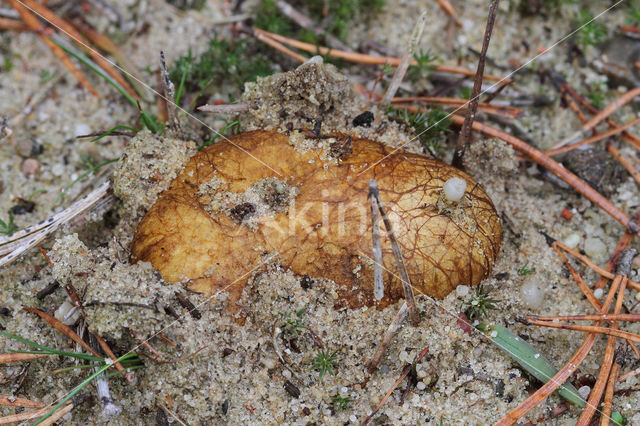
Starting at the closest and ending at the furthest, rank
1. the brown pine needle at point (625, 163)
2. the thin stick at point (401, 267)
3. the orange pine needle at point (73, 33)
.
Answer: the thin stick at point (401, 267), the brown pine needle at point (625, 163), the orange pine needle at point (73, 33)

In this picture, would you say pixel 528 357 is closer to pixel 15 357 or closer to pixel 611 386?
pixel 611 386

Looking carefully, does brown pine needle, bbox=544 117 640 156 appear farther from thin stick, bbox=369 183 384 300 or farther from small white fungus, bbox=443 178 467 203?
thin stick, bbox=369 183 384 300

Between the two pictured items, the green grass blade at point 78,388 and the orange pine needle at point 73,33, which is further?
the orange pine needle at point 73,33

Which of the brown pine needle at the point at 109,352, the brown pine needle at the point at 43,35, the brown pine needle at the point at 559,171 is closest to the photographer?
the brown pine needle at the point at 109,352

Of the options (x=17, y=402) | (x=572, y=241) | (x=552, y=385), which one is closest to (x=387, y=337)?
(x=552, y=385)

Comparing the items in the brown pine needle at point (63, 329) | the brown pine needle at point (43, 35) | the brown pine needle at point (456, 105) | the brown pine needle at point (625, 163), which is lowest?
the brown pine needle at point (63, 329)

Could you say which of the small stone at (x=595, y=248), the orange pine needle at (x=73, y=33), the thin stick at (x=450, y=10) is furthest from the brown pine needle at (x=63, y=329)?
the thin stick at (x=450, y=10)

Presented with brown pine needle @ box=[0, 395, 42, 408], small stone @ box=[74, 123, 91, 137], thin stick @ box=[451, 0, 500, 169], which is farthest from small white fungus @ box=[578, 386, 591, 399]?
small stone @ box=[74, 123, 91, 137]

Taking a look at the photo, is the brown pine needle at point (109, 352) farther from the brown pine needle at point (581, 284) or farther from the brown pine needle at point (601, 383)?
the brown pine needle at point (581, 284)
